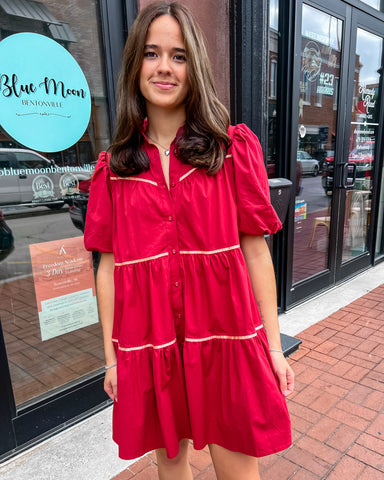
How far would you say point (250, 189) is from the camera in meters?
1.26

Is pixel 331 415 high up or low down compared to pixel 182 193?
down

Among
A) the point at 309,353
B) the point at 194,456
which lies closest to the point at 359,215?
the point at 309,353


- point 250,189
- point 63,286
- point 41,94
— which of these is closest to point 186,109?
point 250,189

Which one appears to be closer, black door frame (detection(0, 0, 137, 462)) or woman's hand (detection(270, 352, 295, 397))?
woman's hand (detection(270, 352, 295, 397))

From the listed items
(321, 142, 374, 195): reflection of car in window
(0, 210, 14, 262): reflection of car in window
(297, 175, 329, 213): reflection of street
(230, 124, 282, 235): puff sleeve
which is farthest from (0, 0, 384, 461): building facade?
(230, 124, 282, 235): puff sleeve

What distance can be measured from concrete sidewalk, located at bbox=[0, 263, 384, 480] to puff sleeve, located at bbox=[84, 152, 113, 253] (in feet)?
4.72

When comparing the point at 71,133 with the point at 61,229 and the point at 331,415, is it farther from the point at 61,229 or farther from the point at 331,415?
the point at 331,415

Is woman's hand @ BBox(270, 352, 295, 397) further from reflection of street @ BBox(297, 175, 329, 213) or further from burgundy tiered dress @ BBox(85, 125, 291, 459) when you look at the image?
reflection of street @ BBox(297, 175, 329, 213)

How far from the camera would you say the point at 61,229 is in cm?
244

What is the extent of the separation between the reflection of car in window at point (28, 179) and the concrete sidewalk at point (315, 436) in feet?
4.83

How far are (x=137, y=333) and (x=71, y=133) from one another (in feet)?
5.27

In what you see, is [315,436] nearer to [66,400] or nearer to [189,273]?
[66,400]

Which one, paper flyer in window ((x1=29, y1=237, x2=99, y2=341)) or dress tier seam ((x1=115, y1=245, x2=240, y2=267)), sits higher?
dress tier seam ((x1=115, y1=245, x2=240, y2=267))

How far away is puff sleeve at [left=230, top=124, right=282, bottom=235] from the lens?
1262 millimetres
